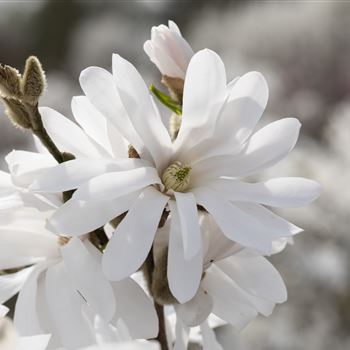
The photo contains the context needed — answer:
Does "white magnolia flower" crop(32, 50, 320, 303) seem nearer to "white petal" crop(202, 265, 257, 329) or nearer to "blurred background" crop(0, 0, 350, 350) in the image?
"white petal" crop(202, 265, 257, 329)

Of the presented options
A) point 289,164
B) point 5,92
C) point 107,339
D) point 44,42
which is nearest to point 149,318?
point 107,339

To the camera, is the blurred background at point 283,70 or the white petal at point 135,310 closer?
the white petal at point 135,310

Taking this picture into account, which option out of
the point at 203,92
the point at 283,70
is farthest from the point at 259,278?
the point at 283,70

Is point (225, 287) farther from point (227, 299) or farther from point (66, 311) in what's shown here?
point (66, 311)

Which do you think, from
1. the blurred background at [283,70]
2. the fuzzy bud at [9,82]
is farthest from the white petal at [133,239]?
the blurred background at [283,70]

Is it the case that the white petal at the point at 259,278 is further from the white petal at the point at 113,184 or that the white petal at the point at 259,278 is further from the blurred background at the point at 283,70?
the blurred background at the point at 283,70

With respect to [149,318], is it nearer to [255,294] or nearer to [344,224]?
[255,294]

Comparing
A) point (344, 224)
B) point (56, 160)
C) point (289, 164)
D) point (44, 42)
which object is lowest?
point (44, 42)
